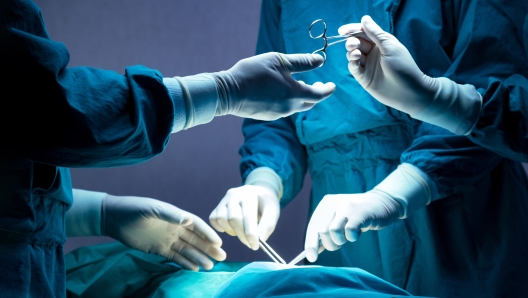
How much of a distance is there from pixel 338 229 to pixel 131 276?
820 mm

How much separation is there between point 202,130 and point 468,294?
1711 millimetres

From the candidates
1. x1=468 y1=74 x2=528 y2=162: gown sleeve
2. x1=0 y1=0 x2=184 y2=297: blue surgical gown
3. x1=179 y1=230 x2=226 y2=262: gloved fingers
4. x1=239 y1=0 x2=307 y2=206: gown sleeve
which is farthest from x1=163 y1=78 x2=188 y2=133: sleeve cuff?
x1=468 y1=74 x2=528 y2=162: gown sleeve

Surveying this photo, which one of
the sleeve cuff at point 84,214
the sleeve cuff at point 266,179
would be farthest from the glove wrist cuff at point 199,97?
the sleeve cuff at point 84,214

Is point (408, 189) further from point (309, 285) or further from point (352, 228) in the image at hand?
point (309, 285)

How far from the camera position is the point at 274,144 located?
222 cm

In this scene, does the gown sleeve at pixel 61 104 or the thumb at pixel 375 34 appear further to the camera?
the thumb at pixel 375 34

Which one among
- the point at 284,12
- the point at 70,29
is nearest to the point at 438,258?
the point at 284,12

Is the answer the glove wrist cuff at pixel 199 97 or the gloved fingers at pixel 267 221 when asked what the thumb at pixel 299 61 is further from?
the gloved fingers at pixel 267 221

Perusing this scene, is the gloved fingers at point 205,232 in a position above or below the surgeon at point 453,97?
below

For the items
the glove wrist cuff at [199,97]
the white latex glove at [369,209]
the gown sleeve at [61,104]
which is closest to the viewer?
the gown sleeve at [61,104]

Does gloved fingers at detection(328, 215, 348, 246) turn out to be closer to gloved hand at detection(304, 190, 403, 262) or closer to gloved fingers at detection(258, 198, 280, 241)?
gloved hand at detection(304, 190, 403, 262)

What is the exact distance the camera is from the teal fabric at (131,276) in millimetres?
1736

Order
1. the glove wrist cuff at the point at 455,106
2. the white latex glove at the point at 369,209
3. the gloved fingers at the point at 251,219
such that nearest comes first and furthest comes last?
the glove wrist cuff at the point at 455,106, the white latex glove at the point at 369,209, the gloved fingers at the point at 251,219

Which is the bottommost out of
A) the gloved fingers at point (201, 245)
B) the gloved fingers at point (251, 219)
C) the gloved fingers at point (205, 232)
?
the gloved fingers at point (201, 245)
